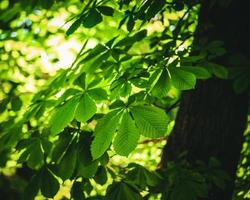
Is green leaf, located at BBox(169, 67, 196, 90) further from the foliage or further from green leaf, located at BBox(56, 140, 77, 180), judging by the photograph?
green leaf, located at BBox(56, 140, 77, 180)

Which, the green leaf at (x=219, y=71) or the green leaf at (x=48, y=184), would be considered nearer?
the green leaf at (x=48, y=184)

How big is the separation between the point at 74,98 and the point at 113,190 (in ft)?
1.34

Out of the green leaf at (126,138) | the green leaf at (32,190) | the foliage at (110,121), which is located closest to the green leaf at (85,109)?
the foliage at (110,121)

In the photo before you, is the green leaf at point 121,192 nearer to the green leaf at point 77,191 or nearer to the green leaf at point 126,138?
the green leaf at point 77,191

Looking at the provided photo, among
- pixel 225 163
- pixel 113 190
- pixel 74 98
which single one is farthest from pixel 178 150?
pixel 74 98

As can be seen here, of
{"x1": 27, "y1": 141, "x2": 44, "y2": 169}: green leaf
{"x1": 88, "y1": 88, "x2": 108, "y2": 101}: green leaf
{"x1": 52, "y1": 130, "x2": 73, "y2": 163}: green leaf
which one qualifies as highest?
{"x1": 88, "y1": 88, "x2": 108, "y2": 101}: green leaf

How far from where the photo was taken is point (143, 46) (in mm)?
2066

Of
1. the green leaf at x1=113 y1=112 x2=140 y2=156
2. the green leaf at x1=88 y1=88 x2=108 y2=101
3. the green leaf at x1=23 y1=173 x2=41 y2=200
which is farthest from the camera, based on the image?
the green leaf at x1=23 y1=173 x2=41 y2=200

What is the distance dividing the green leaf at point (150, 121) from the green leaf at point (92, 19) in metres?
0.43

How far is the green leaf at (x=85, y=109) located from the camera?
3.16ft

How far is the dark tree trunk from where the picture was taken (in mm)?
1617

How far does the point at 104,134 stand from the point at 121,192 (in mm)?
339

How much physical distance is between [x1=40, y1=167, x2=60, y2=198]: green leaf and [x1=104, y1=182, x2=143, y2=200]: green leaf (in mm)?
212

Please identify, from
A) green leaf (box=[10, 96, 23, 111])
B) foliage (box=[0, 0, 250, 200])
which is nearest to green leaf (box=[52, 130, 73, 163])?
foliage (box=[0, 0, 250, 200])
